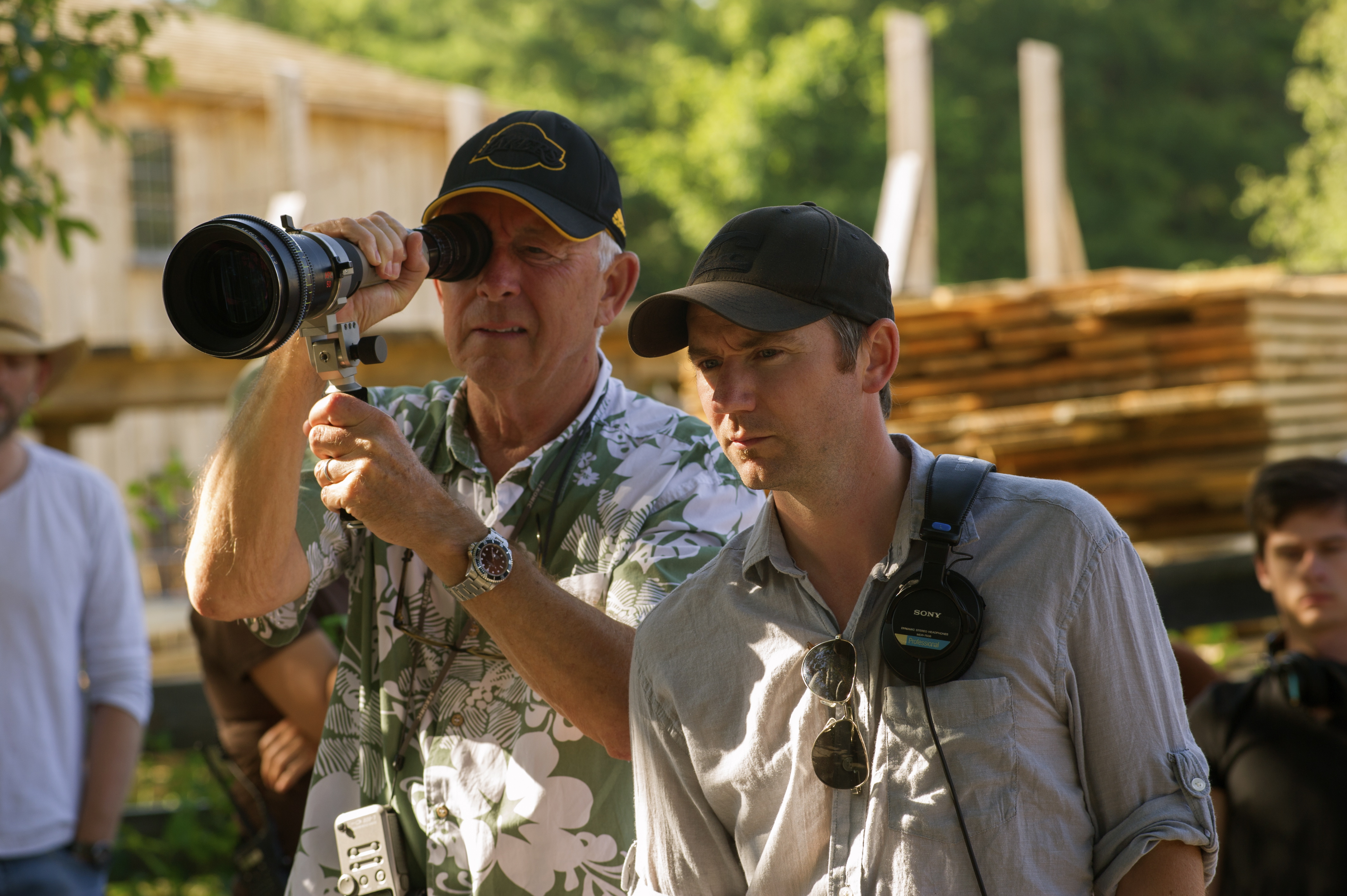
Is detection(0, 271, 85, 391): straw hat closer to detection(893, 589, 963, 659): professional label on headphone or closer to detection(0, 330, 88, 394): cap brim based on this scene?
detection(0, 330, 88, 394): cap brim

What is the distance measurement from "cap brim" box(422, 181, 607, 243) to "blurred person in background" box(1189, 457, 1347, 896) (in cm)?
191

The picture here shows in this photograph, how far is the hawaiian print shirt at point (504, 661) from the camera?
6.47 ft

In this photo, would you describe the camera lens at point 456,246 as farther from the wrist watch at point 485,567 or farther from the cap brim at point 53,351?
the cap brim at point 53,351

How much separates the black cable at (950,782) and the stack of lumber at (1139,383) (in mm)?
4364

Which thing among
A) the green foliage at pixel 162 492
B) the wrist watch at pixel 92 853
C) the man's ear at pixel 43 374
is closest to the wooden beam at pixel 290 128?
the green foliage at pixel 162 492

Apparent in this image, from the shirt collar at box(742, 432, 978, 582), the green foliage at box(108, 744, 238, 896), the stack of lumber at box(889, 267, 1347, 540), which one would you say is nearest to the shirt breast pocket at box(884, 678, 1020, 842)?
the shirt collar at box(742, 432, 978, 582)

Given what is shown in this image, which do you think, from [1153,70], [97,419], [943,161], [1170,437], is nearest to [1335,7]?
[1153,70]

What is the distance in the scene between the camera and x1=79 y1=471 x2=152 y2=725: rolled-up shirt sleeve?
3535 mm

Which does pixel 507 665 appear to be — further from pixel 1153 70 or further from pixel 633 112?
pixel 633 112

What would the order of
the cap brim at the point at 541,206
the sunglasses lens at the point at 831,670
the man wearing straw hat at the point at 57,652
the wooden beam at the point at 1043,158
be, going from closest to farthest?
1. the sunglasses lens at the point at 831,670
2. the cap brim at the point at 541,206
3. the man wearing straw hat at the point at 57,652
4. the wooden beam at the point at 1043,158

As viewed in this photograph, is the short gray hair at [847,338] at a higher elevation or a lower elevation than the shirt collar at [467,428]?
higher

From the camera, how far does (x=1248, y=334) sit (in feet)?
19.0

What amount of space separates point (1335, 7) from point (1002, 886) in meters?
23.8

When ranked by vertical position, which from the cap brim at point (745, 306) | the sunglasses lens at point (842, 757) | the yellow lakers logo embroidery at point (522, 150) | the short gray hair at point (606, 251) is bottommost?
the sunglasses lens at point (842, 757)
